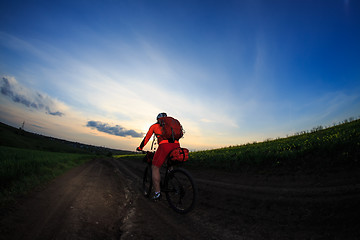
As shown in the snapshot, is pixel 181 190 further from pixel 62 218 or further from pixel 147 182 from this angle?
pixel 62 218

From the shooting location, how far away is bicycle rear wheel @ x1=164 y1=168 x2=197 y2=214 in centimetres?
374

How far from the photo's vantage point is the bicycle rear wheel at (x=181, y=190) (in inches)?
147

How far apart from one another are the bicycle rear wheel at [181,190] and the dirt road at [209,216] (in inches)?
10.4

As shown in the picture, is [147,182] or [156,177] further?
[147,182]

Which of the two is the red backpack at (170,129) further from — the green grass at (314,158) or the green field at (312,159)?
the green grass at (314,158)

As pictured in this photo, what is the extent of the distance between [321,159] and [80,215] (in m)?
8.81

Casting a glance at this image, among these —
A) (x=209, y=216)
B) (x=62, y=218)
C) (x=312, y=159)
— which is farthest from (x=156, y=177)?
(x=312, y=159)

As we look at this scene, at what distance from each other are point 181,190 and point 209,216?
0.93 metres

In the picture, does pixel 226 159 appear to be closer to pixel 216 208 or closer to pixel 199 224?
pixel 216 208

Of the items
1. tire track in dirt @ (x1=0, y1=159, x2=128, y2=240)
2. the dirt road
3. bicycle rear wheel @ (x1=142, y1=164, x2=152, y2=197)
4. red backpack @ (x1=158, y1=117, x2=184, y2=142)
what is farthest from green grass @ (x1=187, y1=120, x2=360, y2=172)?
tire track in dirt @ (x1=0, y1=159, x2=128, y2=240)

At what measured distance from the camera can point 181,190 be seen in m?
4.05

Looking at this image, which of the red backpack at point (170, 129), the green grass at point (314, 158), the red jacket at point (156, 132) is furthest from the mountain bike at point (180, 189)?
the green grass at point (314, 158)

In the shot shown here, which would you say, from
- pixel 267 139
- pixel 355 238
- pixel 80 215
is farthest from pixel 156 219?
pixel 267 139

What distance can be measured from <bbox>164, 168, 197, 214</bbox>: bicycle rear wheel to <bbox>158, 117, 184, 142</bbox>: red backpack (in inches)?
36.5
